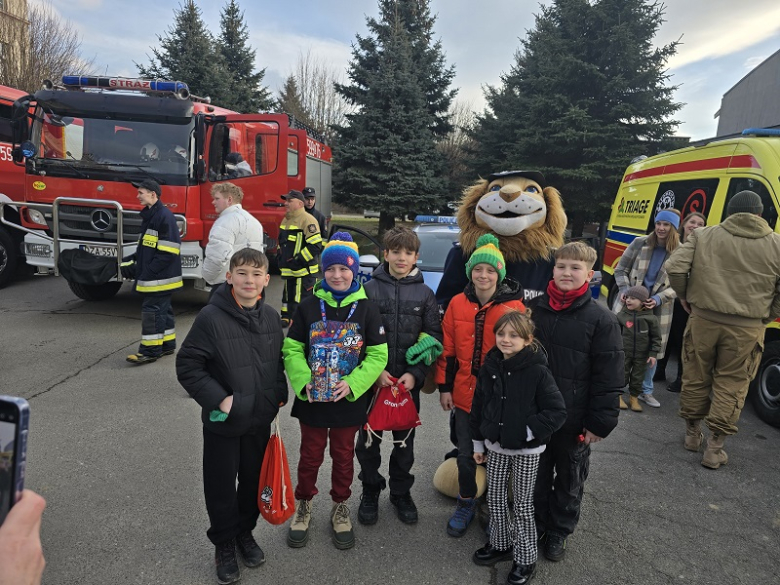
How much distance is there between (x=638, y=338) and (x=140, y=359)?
4.87m

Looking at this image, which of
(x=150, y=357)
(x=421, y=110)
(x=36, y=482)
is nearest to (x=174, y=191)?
(x=150, y=357)

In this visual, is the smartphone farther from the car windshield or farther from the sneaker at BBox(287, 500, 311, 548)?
the car windshield

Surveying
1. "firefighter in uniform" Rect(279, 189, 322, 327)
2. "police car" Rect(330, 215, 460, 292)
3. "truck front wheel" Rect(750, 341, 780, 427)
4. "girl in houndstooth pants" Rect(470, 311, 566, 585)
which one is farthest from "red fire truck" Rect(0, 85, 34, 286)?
"truck front wheel" Rect(750, 341, 780, 427)

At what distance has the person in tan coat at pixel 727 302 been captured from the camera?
347cm

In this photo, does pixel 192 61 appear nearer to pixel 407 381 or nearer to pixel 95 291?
pixel 95 291

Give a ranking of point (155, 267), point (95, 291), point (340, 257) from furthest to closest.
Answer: point (95, 291) → point (155, 267) → point (340, 257)

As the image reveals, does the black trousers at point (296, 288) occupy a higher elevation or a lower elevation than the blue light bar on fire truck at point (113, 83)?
lower

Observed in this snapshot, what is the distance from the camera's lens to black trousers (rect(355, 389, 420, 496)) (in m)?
2.82

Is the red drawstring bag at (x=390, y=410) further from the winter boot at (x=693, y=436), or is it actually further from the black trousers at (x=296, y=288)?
the black trousers at (x=296, y=288)

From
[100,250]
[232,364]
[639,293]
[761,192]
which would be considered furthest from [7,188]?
[761,192]

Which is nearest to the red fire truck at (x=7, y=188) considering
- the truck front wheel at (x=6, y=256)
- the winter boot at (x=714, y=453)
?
the truck front wheel at (x=6, y=256)

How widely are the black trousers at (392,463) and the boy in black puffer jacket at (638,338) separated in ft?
8.71

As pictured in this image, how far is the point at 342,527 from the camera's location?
2.67 meters

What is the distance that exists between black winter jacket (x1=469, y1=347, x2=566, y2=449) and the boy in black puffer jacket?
2664 mm
